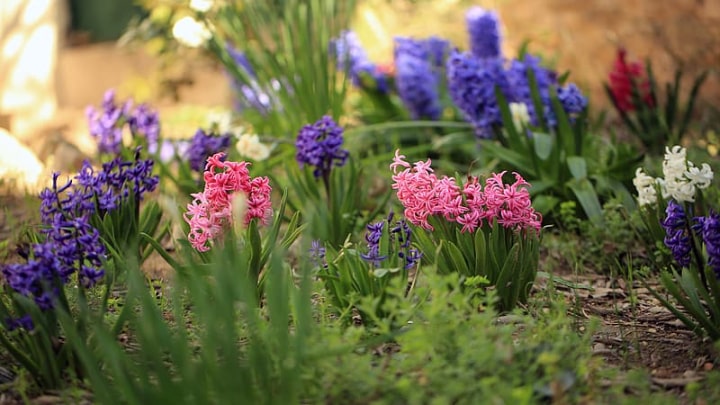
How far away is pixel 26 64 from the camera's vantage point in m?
5.76

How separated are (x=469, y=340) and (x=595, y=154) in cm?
237

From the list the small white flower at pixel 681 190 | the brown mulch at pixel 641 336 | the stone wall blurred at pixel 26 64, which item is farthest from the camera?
the stone wall blurred at pixel 26 64

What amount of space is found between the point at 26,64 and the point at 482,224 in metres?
4.25

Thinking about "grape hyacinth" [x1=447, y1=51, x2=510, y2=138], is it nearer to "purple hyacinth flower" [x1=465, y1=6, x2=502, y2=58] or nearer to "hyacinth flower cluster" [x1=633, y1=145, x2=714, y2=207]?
"purple hyacinth flower" [x1=465, y1=6, x2=502, y2=58]

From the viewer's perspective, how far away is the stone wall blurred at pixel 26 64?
5609 millimetres

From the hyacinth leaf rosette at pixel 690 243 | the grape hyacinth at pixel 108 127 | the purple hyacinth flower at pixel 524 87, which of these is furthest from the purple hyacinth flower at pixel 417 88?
the hyacinth leaf rosette at pixel 690 243

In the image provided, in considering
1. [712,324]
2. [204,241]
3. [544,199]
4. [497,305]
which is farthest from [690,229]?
[204,241]

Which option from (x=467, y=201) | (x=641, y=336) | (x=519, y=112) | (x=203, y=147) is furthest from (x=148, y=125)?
(x=641, y=336)

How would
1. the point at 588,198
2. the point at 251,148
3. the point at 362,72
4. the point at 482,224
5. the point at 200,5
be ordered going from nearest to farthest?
the point at 482,224 < the point at 588,198 < the point at 251,148 < the point at 200,5 < the point at 362,72

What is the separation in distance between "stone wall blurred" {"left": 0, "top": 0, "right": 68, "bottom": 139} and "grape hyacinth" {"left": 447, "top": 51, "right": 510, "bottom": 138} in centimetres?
313

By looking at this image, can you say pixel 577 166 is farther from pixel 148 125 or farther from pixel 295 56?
pixel 148 125

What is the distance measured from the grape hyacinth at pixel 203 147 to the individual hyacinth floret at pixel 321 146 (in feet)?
2.02

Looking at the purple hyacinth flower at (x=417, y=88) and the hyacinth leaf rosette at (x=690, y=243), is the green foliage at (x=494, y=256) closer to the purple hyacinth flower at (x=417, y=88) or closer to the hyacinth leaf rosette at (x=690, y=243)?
the hyacinth leaf rosette at (x=690, y=243)

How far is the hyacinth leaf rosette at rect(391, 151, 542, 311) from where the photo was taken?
8.21 feet
